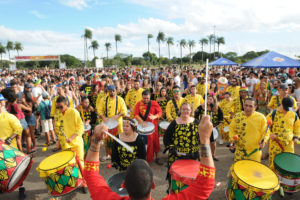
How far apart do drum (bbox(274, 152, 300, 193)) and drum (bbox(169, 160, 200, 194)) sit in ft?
5.78

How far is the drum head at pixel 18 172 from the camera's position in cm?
378

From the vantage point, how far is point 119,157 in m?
3.57

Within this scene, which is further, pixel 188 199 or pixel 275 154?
pixel 275 154

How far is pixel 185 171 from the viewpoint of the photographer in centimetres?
312

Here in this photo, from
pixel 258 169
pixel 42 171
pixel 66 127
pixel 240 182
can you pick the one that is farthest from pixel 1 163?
pixel 258 169

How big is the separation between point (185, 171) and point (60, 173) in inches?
90.9

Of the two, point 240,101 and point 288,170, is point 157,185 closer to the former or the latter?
point 288,170

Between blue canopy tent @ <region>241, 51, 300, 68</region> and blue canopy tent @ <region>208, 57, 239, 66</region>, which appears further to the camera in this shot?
blue canopy tent @ <region>208, 57, 239, 66</region>

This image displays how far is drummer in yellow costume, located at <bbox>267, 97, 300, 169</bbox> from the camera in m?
4.09

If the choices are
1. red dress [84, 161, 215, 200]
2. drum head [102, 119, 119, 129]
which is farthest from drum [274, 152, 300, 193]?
drum head [102, 119, 119, 129]

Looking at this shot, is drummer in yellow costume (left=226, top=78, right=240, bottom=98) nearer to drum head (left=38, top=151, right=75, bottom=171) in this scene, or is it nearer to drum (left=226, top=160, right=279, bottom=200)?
drum (left=226, top=160, right=279, bottom=200)

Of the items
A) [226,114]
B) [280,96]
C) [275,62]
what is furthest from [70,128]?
[275,62]

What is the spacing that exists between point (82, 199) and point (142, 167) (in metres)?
3.64

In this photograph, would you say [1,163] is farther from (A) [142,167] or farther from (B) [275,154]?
(B) [275,154]
